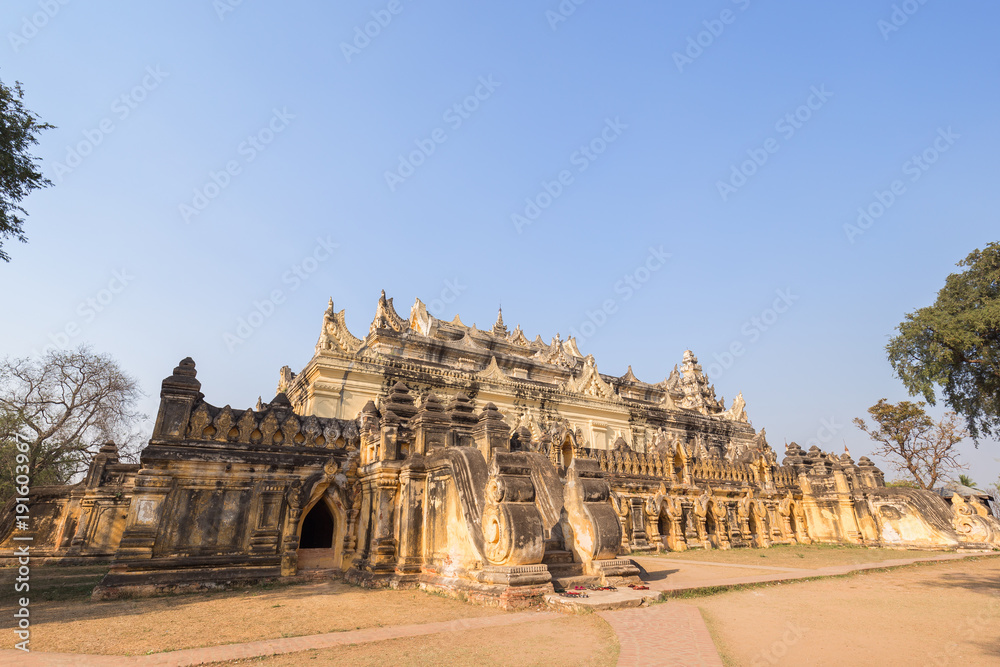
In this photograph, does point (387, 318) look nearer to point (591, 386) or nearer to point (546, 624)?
point (591, 386)

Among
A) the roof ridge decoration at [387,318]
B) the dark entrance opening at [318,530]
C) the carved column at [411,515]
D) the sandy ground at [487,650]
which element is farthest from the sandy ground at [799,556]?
the roof ridge decoration at [387,318]

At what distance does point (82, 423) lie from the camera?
26.5 meters

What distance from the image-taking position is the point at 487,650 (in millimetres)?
5539

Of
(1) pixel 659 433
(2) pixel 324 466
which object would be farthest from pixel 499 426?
(1) pixel 659 433

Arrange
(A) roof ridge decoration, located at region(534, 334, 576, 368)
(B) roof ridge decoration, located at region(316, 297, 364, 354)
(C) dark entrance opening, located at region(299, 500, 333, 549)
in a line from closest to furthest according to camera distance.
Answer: (C) dark entrance opening, located at region(299, 500, 333, 549) → (B) roof ridge decoration, located at region(316, 297, 364, 354) → (A) roof ridge decoration, located at region(534, 334, 576, 368)

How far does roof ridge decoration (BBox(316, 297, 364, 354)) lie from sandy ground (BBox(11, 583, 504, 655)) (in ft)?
57.3

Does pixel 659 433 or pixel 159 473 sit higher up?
pixel 659 433

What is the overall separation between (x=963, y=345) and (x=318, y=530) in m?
23.2

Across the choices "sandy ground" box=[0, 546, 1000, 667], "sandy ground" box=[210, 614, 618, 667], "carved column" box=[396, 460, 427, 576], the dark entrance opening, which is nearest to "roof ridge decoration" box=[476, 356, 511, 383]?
the dark entrance opening

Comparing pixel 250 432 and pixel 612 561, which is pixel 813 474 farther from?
pixel 250 432

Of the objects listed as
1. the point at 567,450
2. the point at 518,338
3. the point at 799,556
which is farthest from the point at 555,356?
the point at 799,556

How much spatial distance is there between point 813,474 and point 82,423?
112 ft

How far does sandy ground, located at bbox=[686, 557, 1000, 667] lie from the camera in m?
5.43

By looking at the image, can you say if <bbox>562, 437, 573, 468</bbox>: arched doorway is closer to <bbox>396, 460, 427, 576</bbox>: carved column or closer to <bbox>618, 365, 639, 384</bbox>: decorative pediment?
<bbox>396, 460, 427, 576</bbox>: carved column
